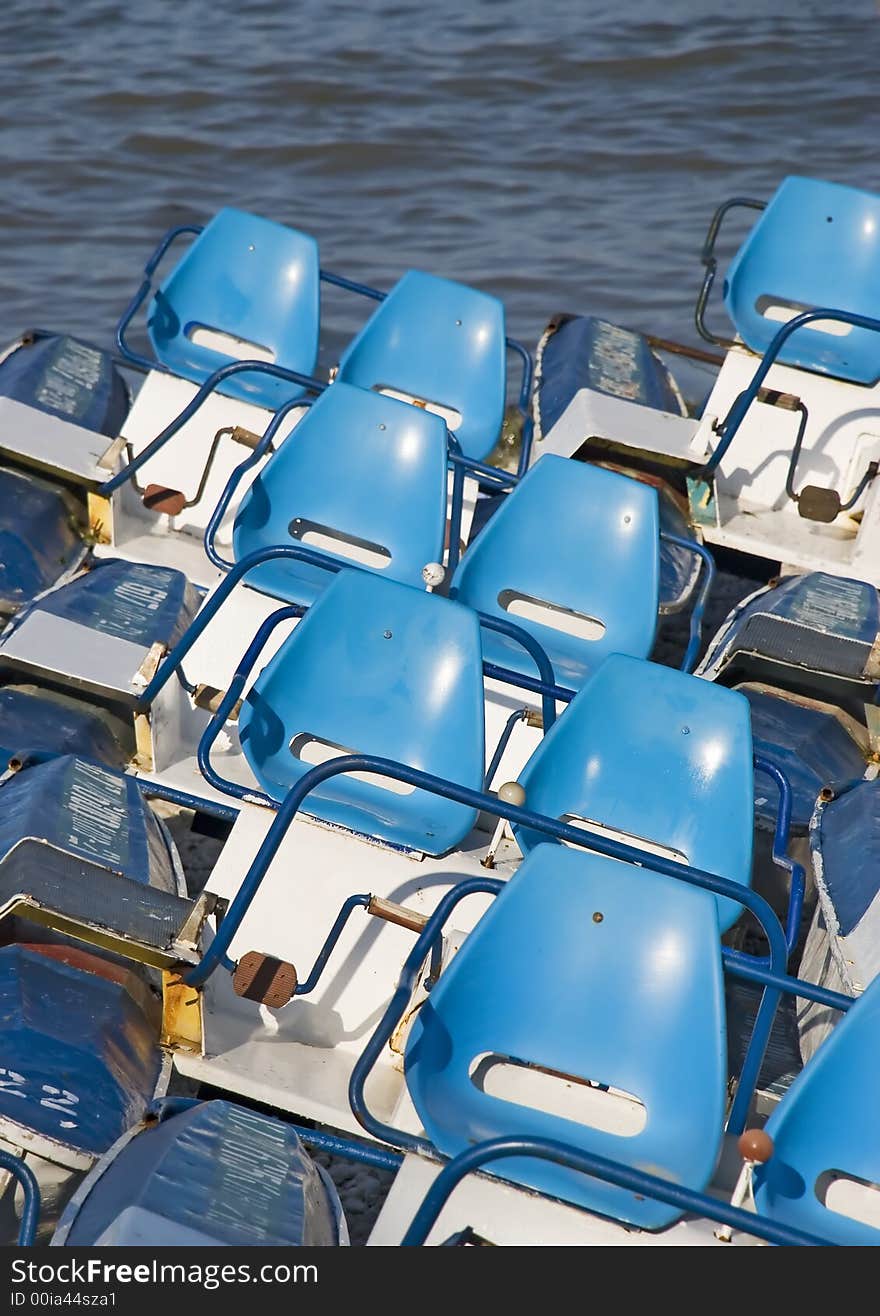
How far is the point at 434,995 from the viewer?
8.90ft

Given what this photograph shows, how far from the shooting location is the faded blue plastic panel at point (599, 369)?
5.70 meters

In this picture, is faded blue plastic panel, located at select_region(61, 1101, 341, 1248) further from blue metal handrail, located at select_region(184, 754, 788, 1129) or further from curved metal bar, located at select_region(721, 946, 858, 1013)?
curved metal bar, located at select_region(721, 946, 858, 1013)

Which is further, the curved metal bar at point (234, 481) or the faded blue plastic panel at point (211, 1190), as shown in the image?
the curved metal bar at point (234, 481)

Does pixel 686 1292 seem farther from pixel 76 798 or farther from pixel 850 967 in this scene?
pixel 76 798

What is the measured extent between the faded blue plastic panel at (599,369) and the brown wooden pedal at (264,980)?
2.82 meters

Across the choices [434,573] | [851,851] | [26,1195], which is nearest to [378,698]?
[434,573]

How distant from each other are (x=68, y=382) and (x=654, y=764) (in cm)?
292

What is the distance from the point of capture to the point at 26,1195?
2.51m

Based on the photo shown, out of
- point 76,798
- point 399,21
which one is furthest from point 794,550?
point 399,21

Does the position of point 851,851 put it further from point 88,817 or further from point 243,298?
point 243,298

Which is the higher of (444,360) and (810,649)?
(444,360)

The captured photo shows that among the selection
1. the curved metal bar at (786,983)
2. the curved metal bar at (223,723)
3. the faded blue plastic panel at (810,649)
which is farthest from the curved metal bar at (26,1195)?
the faded blue plastic panel at (810,649)

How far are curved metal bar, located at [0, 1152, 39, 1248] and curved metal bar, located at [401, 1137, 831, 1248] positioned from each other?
58cm

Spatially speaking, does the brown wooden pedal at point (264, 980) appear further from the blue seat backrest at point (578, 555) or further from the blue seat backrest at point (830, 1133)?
the blue seat backrest at point (578, 555)
